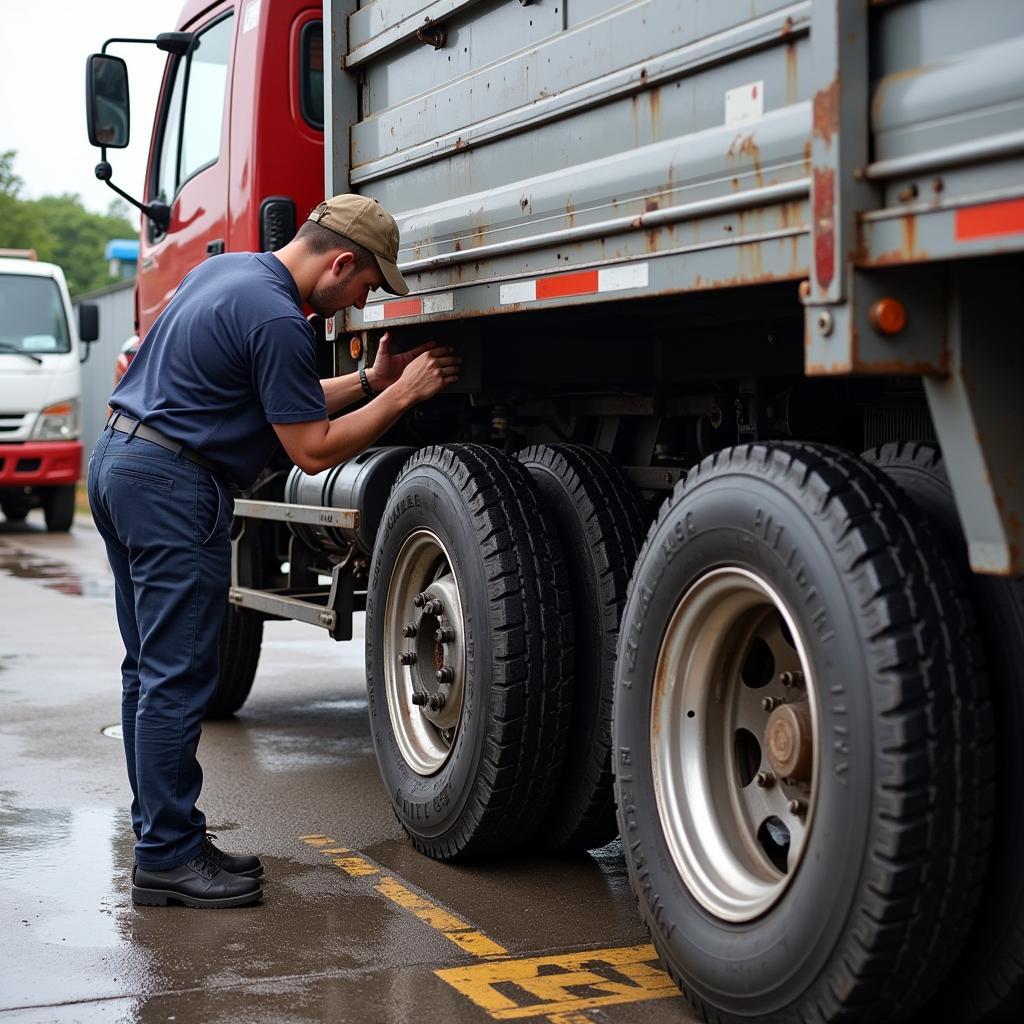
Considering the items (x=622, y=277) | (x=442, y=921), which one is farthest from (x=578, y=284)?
(x=442, y=921)

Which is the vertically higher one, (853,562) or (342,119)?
(342,119)

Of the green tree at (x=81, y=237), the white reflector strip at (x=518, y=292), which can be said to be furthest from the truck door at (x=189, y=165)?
the green tree at (x=81, y=237)

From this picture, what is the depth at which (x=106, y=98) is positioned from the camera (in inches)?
268

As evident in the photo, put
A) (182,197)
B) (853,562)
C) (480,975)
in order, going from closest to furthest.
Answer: (853,562)
(480,975)
(182,197)

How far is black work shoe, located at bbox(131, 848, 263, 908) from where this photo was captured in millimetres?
4219

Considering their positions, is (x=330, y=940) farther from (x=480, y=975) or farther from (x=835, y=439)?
(x=835, y=439)

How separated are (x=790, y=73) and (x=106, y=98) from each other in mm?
4515

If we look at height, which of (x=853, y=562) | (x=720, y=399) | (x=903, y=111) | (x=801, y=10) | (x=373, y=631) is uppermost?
(x=801, y=10)

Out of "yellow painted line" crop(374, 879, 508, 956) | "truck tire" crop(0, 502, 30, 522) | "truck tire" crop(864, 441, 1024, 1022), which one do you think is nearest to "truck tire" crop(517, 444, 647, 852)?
"yellow painted line" crop(374, 879, 508, 956)

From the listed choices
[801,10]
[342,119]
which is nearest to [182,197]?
[342,119]

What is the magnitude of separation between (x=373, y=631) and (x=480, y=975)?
157 centimetres

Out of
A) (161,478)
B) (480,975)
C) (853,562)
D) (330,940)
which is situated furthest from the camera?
(161,478)

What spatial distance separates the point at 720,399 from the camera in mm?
4512

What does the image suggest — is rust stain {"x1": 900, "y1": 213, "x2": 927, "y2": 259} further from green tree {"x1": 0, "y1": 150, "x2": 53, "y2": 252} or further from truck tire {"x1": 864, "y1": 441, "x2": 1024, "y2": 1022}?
green tree {"x1": 0, "y1": 150, "x2": 53, "y2": 252}
